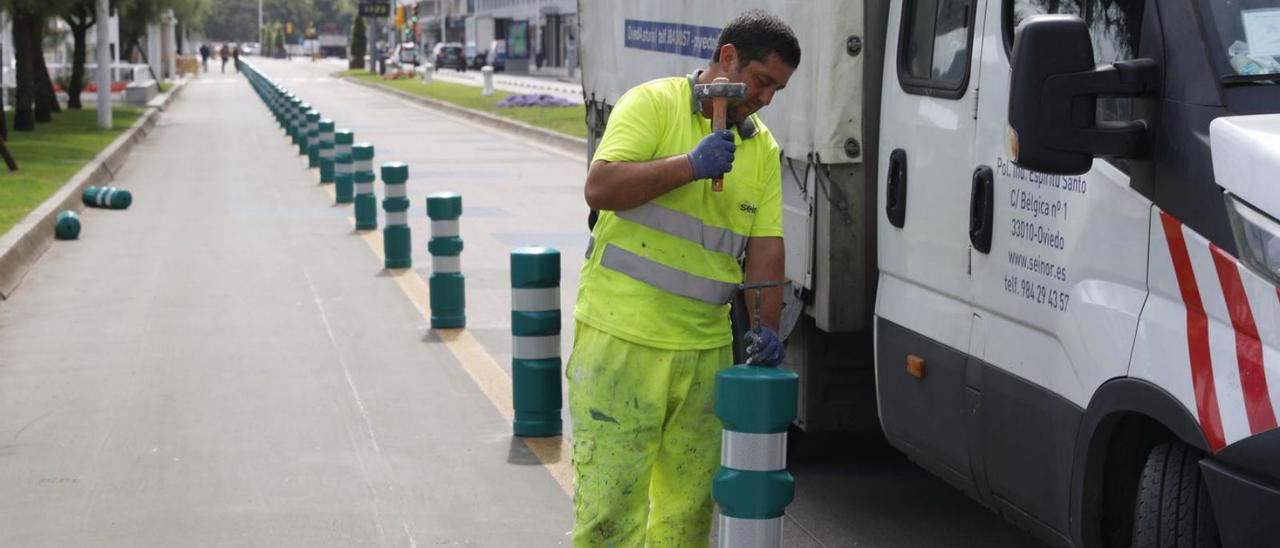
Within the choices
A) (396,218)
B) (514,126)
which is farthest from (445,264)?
(514,126)

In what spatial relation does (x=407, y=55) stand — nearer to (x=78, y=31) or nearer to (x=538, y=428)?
(x=78, y=31)

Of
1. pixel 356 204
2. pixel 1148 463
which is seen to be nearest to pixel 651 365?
pixel 1148 463

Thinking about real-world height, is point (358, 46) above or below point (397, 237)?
above

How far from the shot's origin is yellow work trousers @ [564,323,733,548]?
4734 millimetres

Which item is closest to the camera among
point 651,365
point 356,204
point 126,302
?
point 651,365

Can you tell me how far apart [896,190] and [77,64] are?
41.9 m

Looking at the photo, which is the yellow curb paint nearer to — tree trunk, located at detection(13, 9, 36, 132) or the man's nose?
the man's nose

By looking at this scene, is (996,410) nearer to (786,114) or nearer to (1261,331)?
(1261,331)

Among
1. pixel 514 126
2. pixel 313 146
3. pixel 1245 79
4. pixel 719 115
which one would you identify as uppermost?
pixel 1245 79

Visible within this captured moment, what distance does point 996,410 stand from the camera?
4.95m

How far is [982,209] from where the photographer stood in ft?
16.5

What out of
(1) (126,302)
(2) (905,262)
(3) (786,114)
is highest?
(3) (786,114)

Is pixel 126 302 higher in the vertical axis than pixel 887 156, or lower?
lower

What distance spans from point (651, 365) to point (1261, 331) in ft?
5.49
